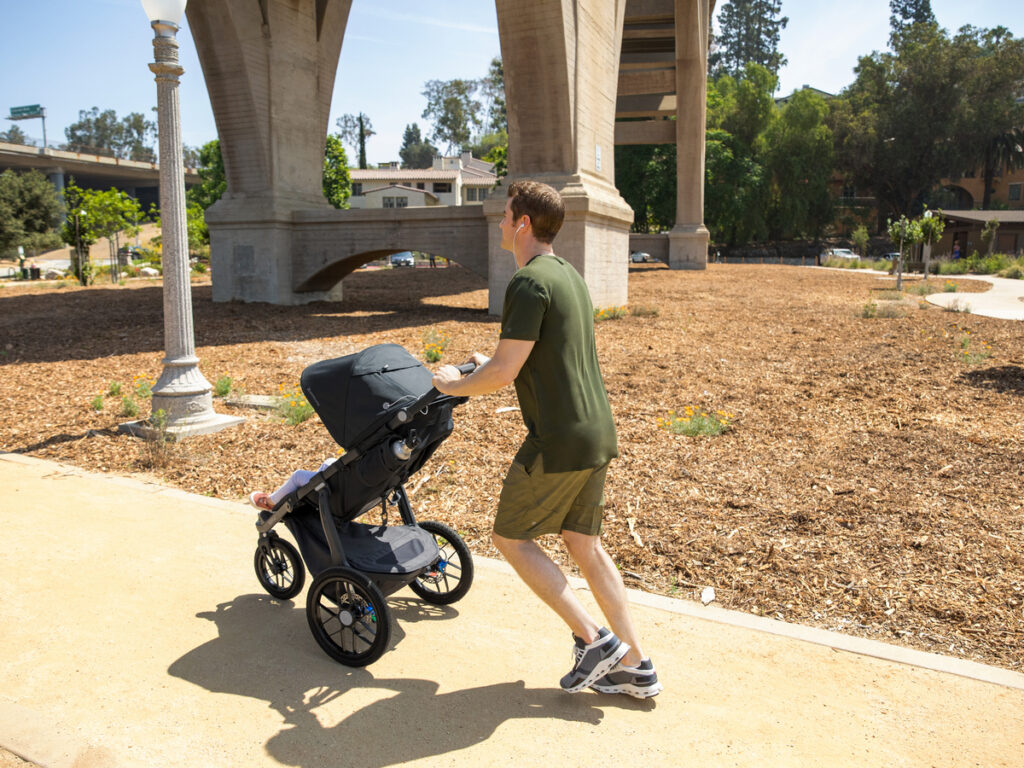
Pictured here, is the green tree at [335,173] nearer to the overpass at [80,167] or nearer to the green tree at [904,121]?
the overpass at [80,167]

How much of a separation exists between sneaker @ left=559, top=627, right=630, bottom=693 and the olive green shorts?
1.26ft

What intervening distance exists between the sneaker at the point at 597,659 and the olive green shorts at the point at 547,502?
384 millimetres

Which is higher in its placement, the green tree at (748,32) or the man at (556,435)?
the green tree at (748,32)

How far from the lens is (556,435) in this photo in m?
2.65

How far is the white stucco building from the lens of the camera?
71.1 meters

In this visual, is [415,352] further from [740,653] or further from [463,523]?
[740,653]

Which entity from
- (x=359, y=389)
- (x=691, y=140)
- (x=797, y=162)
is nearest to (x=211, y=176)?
→ (x=691, y=140)

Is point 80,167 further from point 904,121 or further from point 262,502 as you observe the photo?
→ point 262,502

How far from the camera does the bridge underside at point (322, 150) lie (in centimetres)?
1266

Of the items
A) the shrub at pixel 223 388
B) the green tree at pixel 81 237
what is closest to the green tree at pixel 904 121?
the green tree at pixel 81 237

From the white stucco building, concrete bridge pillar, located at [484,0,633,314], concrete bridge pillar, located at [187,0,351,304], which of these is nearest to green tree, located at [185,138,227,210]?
the white stucco building

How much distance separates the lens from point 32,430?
678cm

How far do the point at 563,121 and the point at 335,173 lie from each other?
44.8m

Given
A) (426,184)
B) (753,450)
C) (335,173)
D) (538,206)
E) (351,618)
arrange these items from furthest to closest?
(426,184)
(335,173)
(753,450)
(351,618)
(538,206)
